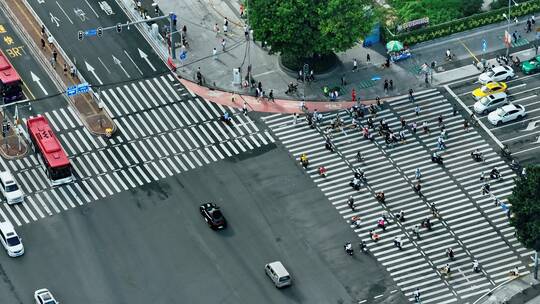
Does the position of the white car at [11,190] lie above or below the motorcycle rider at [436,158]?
above

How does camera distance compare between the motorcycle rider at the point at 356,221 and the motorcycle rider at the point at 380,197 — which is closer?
the motorcycle rider at the point at 356,221

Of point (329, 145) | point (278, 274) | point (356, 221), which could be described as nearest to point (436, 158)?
point (329, 145)

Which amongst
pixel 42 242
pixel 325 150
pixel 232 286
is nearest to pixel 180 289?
pixel 232 286

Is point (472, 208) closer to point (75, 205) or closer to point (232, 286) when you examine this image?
point (232, 286)

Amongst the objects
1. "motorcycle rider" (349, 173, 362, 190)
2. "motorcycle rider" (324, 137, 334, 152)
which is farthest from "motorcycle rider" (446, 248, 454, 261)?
"motorcycle rider" (324, 137, 334, 152)

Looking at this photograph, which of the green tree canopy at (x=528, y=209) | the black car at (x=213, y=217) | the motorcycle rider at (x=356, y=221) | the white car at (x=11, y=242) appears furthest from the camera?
the motorcycle rider at (x=356, y=221)

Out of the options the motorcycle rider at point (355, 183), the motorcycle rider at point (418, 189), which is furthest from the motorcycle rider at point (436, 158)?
the motorcycle rider at point (355, 183)

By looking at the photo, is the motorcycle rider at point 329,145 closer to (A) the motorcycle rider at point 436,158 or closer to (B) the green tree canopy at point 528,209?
(A) the motorcycle rider at point 436,158
